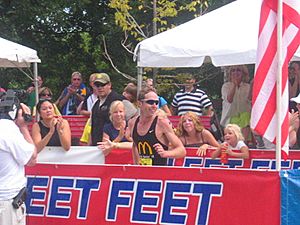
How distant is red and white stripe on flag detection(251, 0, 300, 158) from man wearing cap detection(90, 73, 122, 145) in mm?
3185

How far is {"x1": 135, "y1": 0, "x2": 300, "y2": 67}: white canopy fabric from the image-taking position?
888cm

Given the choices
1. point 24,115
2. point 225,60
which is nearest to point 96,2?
point 225,60

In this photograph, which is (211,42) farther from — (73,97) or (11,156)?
(73,97)

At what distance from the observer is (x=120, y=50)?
73.0ft

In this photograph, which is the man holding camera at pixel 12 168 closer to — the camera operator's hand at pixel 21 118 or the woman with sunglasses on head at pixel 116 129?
the camera operator's hand at pixel 21 118

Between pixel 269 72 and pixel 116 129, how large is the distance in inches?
108

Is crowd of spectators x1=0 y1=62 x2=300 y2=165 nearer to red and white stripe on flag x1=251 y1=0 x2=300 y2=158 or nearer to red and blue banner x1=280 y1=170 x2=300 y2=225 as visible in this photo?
red and white stripe on flag x1=251 y1=0 x2=300 y2=158

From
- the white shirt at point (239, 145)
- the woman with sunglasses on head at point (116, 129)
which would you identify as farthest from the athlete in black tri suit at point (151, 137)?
the white shirt at point (239, 145)

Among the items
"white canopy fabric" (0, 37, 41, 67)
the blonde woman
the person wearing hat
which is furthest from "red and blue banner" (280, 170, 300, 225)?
the person wearing hat

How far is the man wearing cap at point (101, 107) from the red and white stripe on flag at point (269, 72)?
10.5 feet

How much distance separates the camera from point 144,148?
6.88 metres

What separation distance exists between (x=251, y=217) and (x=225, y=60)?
3.85m

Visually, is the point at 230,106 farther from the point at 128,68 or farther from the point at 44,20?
the point at 44,20

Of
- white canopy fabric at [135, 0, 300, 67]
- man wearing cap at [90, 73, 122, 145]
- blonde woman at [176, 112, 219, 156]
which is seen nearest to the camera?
blonde woman at [176, 112, 219, 156]
